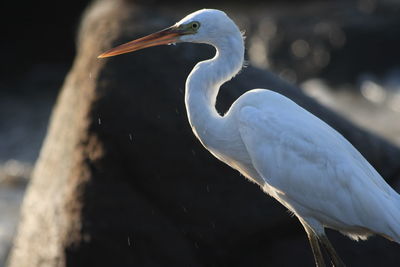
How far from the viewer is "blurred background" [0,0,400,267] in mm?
11211

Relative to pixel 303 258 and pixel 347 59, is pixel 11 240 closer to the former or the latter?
pixel 303 258

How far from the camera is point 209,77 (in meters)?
4.29

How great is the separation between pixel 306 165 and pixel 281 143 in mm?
211

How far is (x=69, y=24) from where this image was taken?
1590 centimetres

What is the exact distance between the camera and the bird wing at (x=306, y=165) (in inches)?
170

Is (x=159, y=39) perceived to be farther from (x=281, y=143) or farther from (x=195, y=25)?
(x=281, y=143)

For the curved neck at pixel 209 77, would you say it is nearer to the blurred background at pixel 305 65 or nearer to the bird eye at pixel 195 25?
the bird eye at pixel 195 25

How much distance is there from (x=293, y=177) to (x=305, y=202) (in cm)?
19

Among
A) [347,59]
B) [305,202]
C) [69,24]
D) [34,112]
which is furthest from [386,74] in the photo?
[305,202]

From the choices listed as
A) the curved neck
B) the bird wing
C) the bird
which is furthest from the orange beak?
the bird wing

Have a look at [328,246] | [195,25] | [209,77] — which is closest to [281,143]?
[209,77]

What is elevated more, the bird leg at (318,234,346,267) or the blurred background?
the bird leg at (318,234,346,267)

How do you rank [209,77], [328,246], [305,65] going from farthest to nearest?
[305,65], [328,246], [209,77]

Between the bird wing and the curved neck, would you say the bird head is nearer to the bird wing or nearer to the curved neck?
the curved neck
